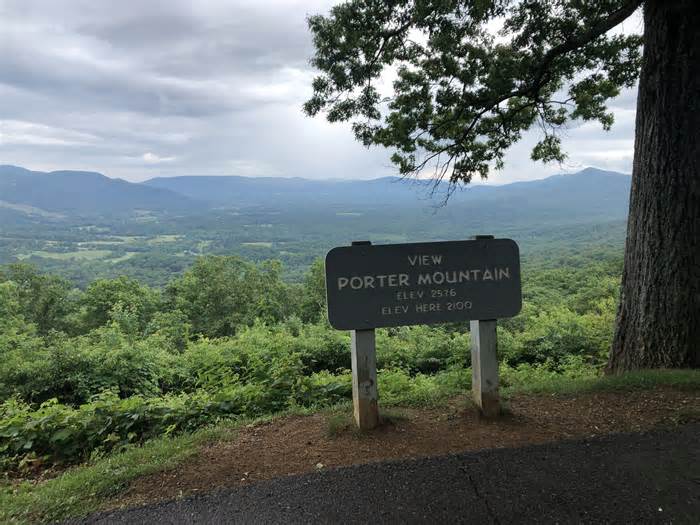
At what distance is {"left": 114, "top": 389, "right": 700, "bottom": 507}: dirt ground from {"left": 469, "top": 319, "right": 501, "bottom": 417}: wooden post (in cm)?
11

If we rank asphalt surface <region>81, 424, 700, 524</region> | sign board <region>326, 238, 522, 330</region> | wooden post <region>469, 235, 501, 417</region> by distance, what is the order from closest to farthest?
asphalt surface <region>81, 424, 700, 524</region> → sign board <region>326, 238, 522, 330</region> → wooden post <region>469, 235, 501, 417</region>

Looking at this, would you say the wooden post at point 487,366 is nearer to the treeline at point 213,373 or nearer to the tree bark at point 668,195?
the treeline at point 213,373

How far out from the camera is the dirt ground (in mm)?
2980

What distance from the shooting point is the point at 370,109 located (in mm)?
7590

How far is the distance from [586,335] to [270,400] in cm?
788

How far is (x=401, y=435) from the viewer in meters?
3.45

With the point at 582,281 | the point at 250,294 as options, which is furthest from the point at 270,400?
the point at 250,294

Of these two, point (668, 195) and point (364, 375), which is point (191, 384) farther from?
point (668, 195)

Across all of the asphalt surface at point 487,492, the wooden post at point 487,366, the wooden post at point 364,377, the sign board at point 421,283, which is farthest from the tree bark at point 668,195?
the wooden post at point 364,377

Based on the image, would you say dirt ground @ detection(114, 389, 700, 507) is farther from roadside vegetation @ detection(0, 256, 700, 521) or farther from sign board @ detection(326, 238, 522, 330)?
sign board @ detection(326, 238, 522, 330)

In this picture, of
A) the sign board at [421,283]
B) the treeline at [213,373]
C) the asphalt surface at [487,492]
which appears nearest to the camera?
the asphalt surface at [487,492]

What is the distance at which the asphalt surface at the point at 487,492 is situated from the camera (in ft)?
7.95

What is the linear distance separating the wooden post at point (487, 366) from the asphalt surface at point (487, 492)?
614 mm

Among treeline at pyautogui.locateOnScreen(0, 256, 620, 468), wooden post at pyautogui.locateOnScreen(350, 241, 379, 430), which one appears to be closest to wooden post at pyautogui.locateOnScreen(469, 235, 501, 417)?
treeline at pyautogui.locateOnScreen(0, 256, 620, 468)
